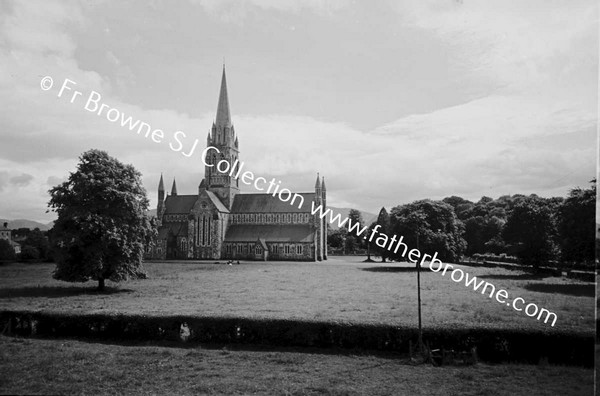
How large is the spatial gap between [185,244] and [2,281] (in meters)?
23.0

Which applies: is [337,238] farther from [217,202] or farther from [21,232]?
[21,232]

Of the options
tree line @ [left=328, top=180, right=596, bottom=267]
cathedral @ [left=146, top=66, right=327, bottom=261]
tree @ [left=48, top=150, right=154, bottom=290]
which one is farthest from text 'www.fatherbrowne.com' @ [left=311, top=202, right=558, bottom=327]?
cathedral @ [left=146, top=66, right=327, bottom=261]

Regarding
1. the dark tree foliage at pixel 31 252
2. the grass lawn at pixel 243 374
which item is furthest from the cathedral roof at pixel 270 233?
the grass lawn at pixel 243 374

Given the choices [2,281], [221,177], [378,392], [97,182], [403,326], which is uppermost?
[221,177]

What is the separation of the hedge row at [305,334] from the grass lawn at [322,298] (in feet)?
1.01

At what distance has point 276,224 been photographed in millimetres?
49219

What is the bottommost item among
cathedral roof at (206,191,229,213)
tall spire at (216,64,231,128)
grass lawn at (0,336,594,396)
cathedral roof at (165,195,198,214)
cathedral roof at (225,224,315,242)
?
grass lawn at (0,336,594,396)

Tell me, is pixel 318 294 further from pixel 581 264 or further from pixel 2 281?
pixel 2 281

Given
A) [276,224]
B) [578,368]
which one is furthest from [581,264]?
[276,224]

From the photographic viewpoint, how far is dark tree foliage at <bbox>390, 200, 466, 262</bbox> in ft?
59.2

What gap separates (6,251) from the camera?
9523mm

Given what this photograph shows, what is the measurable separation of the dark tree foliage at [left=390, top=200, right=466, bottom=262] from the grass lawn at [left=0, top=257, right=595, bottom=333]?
4.75ft

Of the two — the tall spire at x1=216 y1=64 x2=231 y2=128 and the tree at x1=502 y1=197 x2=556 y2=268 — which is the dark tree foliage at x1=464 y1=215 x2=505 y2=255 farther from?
the tall spire at x1=216 y1=64 x2=231 y2=128

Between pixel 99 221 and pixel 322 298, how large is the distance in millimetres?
8250
